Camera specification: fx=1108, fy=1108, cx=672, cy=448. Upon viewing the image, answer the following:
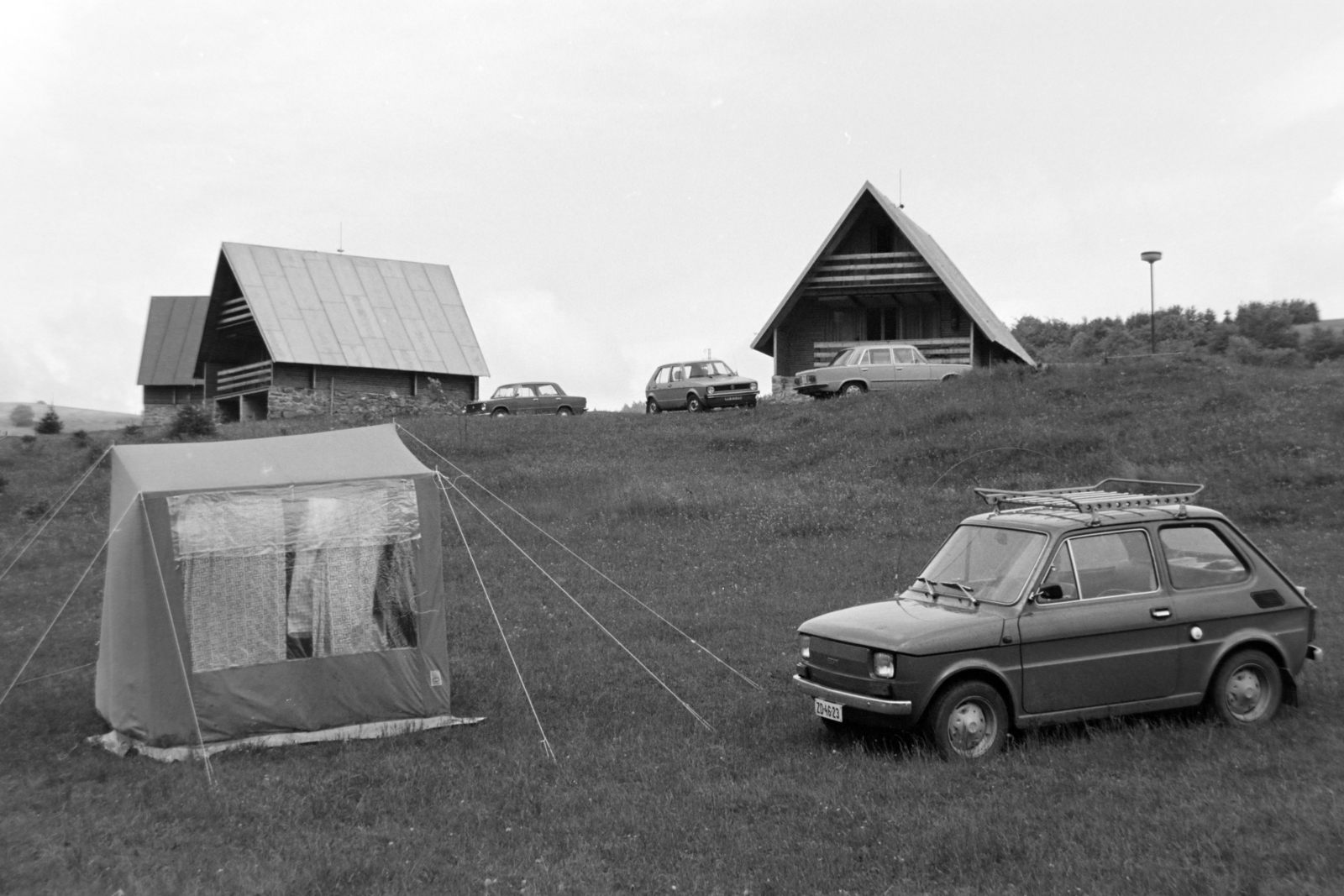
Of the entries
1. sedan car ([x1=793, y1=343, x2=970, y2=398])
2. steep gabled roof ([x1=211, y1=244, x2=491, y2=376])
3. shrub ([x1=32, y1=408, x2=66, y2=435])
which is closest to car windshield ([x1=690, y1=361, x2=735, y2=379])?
sedan car ([x1=793, y1=343, x2=970, y2=398])

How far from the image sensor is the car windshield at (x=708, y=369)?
1241 inches

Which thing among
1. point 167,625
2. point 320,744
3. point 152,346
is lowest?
point 320,744

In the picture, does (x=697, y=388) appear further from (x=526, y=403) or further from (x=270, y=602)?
(x=270, y=602)

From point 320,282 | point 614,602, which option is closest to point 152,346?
point 320,282

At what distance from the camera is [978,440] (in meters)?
22.9

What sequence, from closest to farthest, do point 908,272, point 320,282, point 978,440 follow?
point 978,440, point 908,272, point 320,282

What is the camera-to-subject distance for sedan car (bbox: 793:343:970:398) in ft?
99.2

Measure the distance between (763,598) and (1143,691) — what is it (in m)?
6.00

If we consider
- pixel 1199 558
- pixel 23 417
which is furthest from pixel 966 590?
pixel 23 417

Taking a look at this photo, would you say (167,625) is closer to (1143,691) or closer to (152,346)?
(1143,691)

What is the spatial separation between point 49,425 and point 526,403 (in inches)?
558

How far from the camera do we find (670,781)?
7586 mm

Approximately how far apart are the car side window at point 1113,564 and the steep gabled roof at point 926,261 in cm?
2460

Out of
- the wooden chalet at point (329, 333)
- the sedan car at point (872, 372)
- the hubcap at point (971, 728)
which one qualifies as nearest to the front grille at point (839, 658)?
the hubcap at point (971, 728)
